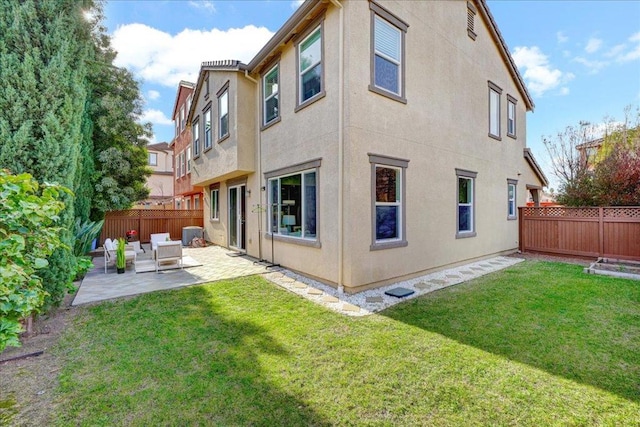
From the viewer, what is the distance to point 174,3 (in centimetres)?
1143

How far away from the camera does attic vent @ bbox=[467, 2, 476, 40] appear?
10070 millimetres

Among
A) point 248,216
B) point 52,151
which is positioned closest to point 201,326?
point 52,151

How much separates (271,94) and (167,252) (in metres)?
5.94

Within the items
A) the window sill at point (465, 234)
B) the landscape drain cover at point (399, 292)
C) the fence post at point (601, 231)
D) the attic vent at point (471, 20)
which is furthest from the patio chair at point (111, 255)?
the fence post at point (601, 231)

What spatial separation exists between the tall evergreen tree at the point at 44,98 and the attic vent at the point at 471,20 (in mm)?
11007

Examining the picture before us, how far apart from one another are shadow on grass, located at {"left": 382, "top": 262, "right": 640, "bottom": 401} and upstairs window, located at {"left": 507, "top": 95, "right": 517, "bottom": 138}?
23.3 feet

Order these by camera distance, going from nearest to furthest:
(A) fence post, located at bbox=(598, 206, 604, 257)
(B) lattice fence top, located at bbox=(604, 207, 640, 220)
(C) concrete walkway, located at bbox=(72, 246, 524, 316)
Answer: (C) concrete walkway, located at bbox=(72, 246, 524, 316)
(B) lattice fence top, located at bbox=(604, 207, 640, 220)
(A) fence post, located at bbox=(598, 206, 604, 257)

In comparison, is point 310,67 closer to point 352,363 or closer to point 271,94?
point 271,94

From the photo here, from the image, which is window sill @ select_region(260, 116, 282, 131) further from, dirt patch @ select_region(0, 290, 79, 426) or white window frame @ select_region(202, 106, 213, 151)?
dirt patch @ select_region(0, 290, 79, 426)

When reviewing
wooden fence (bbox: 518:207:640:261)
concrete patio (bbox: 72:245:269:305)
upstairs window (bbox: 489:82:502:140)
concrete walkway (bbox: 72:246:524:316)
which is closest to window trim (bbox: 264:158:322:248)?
concrete walkway (bbox: 72:246:524:316)

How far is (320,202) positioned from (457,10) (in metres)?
8.13

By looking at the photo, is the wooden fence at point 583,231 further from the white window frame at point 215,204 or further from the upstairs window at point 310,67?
the white window frame at point 215,204

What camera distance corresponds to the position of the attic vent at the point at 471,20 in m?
10.1

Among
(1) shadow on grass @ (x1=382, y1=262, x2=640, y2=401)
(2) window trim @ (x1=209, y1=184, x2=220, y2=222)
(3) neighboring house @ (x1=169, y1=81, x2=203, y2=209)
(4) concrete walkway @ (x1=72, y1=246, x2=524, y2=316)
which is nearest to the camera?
(1) shadow on grass @ (x1=382, y1=262, x2=640, y2=401)
